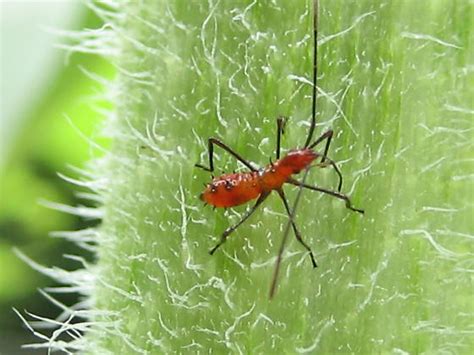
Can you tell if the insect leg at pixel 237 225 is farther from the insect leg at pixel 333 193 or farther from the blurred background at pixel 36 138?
the blurred background at pixel 36 138

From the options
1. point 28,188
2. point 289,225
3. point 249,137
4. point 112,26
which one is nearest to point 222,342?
point 289,225

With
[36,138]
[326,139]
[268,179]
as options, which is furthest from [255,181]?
[36,138]

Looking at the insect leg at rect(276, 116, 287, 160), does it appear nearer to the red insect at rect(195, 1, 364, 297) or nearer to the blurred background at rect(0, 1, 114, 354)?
the red insect at rect(195, 1, 364, 297)

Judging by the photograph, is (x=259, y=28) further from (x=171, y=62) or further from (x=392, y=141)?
(x=392, y=141)

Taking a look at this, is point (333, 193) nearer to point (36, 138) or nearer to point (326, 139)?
point (326, 139)

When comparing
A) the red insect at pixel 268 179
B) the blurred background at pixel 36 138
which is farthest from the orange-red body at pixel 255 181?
the blurred background at pixel 36 138
